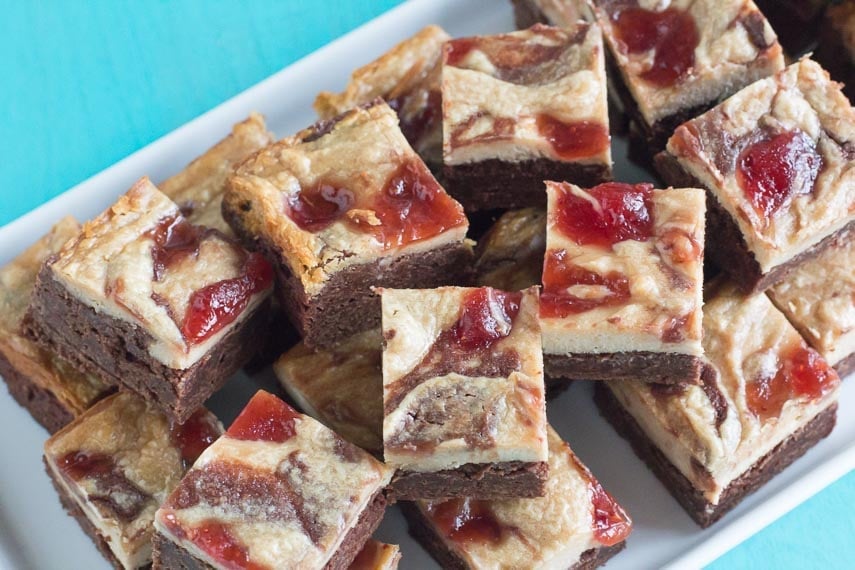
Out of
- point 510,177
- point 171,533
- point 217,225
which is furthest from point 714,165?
point 171,533

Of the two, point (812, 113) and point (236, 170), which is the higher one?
point (236, 170)

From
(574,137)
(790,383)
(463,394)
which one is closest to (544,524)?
(463,394)

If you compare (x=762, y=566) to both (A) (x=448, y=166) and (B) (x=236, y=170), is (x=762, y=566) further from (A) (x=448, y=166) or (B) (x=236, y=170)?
(B) (x=236, y=170)

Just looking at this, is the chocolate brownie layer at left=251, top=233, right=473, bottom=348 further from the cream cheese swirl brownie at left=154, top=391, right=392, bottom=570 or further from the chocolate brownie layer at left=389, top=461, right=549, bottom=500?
the chocolate brownie layer at left=389, top=461, right=549, bottom=500

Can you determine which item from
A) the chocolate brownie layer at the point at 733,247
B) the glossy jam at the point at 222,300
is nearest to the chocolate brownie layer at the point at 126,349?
the glossy jam at the point at 222,300

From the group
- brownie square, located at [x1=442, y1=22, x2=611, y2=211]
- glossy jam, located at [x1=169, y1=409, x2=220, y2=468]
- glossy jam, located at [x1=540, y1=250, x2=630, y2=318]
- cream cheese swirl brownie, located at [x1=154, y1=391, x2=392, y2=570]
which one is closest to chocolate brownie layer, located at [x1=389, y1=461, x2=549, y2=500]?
cream cheese swirl brownie, located at [x1=154, y1=391, x2=392, y2=570]

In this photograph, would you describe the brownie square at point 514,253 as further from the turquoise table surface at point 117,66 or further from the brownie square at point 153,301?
the turquoise table surface at point 117,66

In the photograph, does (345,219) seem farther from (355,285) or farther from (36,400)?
(36,400)
